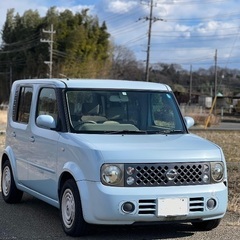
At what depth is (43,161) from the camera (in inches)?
271

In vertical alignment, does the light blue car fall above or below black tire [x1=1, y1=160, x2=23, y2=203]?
above

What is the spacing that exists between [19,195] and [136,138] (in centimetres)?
290

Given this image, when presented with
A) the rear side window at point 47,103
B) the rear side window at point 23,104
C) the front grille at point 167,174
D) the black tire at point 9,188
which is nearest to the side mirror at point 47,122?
the rear side window at point 47,103

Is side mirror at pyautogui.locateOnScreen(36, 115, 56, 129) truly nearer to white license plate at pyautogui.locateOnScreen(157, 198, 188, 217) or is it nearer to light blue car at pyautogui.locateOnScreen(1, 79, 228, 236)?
light blue car at pyautogui.locateOnScreen(1, 79, 228, 236)

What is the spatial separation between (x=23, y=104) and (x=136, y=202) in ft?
10.9

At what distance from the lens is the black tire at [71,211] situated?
582 centimetres

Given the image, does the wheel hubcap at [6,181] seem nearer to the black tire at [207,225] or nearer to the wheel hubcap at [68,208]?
the wheel hubcap at [68,208]

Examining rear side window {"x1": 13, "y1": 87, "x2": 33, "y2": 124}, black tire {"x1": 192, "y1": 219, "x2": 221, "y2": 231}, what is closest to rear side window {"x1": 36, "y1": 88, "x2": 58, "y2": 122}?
rear side window {"x1": 13, "y1": 87, "x2": 33, "y2": 124}

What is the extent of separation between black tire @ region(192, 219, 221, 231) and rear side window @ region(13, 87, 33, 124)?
297cm

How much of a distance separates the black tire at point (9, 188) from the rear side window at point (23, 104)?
818 millimetres

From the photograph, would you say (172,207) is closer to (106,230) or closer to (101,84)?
(106,230)

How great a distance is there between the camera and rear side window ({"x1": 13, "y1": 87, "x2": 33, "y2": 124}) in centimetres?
787

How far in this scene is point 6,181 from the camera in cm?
848

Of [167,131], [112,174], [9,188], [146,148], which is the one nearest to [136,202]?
[112,174]
